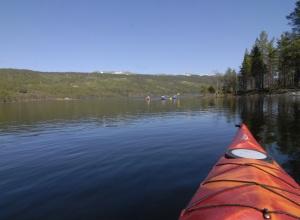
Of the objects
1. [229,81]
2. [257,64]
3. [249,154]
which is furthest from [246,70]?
[249,154]

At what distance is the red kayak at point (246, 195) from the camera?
6617 mm

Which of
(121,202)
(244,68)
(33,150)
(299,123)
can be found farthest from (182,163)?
(244,68)

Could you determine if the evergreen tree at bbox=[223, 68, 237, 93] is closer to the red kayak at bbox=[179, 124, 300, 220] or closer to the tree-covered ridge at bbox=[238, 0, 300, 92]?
the tree-covered ridge at bbox=[238, 0, 300, 92]

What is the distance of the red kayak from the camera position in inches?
261

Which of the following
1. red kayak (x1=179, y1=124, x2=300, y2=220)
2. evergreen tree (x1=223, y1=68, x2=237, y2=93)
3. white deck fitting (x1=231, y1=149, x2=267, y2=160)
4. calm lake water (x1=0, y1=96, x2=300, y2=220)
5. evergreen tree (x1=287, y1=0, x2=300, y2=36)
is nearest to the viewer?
red kayak (x1=179, y1=124, x2=300, y2=220)

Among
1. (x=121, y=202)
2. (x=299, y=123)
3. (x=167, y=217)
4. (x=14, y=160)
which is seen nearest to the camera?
(x=167, y=217)

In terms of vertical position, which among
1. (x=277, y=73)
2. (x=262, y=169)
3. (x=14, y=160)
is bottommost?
(x=14, y=160)

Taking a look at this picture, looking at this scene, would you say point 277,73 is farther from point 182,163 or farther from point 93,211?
point 93,211

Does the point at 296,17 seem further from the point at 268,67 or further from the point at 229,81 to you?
the point at 229,81

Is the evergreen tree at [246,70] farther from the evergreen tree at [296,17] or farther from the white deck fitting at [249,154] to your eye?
the white deck fitting at [249,154]

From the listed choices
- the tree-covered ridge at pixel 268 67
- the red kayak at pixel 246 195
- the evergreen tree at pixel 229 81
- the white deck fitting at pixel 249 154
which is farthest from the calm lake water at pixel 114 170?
the evergreen tree at pixel 229 81

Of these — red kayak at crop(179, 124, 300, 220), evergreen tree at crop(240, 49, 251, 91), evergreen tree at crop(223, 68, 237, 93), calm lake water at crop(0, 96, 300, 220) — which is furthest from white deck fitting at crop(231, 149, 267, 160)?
evergreen tree at crop(223, 68, 237, 93)

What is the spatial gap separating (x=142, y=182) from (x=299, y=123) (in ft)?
81.1

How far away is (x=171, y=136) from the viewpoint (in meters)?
29.1
